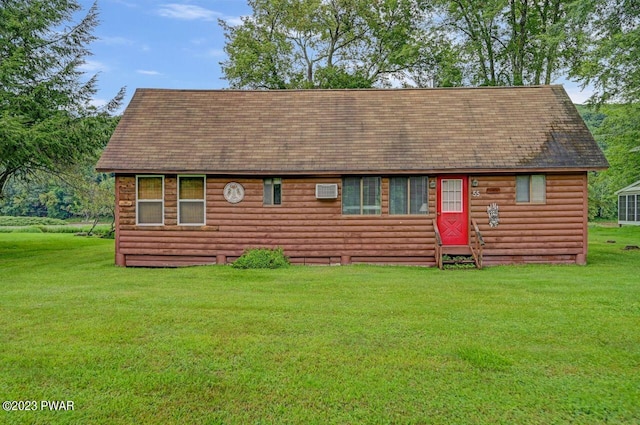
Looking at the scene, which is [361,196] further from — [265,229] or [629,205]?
[629,205]

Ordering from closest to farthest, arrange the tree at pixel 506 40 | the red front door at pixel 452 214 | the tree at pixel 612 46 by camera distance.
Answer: the red front door at pixel 452 214 → the tree at pixel 612 46 → the tree at pixel 506 40

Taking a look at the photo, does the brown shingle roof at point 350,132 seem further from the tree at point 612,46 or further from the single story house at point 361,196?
the tree at point 612,46

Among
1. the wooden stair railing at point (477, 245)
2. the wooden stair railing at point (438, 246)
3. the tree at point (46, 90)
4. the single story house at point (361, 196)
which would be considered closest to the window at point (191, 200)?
the single story house at point (361, 196)

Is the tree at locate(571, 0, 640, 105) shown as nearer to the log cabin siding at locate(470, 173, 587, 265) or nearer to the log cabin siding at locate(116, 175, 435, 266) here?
the log cabin siding at locate(470, 173, 587, 265)

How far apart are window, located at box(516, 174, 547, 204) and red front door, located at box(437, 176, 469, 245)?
1398 millimetres

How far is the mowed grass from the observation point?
3.25 m

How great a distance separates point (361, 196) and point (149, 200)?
5.50 meters

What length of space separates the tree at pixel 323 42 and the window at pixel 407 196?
13.7 meters

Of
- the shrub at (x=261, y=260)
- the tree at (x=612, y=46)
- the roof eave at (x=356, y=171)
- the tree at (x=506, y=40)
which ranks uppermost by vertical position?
the tree at (x=506, y=40)

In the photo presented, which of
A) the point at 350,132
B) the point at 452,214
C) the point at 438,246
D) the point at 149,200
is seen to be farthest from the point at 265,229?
the point at 452,214

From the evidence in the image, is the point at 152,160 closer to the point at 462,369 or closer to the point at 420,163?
the point at 420,163

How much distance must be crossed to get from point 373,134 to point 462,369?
878cm

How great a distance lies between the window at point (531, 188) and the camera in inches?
429

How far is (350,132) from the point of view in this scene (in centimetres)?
1207
